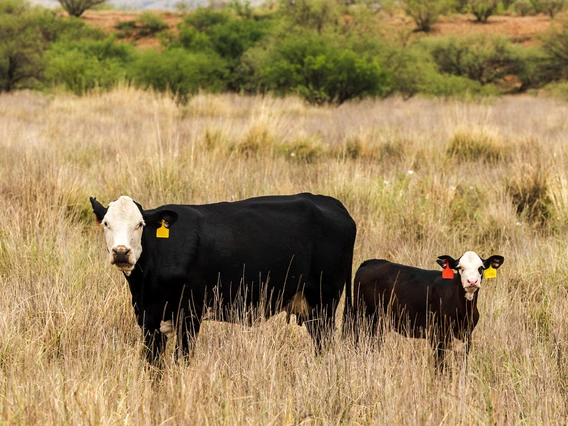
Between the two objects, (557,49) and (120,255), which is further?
(557,49)

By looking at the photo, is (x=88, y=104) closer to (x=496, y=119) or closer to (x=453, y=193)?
(x=496, y=119)

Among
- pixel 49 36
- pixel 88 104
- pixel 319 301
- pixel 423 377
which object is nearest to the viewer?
pixel 423 377

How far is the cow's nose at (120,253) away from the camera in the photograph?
396 centimetres

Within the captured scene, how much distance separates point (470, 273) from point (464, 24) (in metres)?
51.9

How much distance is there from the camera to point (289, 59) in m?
21.9

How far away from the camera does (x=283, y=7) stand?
113 ft

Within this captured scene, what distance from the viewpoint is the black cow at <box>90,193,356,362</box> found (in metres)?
4.31

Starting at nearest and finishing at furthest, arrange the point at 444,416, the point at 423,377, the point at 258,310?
the point at 444,416 < the point at 423,377 < the point at 258,310

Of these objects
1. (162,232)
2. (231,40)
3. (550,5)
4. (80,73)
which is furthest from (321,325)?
(550,5)

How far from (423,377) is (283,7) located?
3242 centimetres

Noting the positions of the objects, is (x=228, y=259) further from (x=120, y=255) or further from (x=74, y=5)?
(x=74, y=5)

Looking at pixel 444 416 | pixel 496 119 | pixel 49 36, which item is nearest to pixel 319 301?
pixel 444 416

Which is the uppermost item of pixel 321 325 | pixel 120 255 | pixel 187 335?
pixel 120 255

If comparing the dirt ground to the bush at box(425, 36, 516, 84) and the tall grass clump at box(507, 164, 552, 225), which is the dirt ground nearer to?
the bush at box(425, 36, 516, 84)
